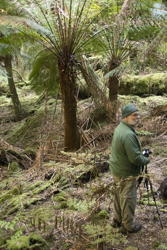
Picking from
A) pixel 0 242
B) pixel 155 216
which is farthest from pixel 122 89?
pixel 0 242

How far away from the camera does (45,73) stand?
7559mm

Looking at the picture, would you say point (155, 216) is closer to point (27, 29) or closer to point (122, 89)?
point (27, 29)

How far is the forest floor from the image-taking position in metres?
3.18

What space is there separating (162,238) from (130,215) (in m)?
0.41

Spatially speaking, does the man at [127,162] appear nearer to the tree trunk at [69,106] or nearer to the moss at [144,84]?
the tree trunk at [69,106]

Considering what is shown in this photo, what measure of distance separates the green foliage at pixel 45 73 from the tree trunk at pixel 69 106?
1233 millimetres

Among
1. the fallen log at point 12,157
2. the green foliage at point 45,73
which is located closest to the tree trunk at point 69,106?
the fallen log at point 12,157

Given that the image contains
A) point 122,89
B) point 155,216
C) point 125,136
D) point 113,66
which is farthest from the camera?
point 122,89

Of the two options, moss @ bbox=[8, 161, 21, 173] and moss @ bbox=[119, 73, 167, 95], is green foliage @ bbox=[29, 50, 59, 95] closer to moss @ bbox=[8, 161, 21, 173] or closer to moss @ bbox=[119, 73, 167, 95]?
moss @ bbox=[8, 161, 21, 173]

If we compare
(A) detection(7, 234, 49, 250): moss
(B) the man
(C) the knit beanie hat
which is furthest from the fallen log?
(C) the knit beanie hat

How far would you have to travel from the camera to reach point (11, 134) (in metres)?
8.79

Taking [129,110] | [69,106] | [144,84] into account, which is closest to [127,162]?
[129,110]

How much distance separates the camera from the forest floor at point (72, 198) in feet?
10.4

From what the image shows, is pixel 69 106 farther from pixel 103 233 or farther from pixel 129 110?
pixel 103 233
